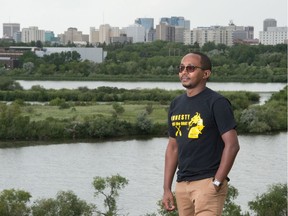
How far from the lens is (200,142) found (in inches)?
81.3

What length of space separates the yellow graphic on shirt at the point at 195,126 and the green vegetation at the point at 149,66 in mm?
34802

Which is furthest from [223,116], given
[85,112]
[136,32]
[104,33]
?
[104,33]

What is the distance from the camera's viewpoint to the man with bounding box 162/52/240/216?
204 centimetres

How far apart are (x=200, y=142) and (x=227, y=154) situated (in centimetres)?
8

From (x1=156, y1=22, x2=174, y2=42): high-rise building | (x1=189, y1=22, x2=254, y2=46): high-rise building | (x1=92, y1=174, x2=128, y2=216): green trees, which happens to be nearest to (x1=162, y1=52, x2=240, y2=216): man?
(x1=92, y1=174, x2=128, y2=216): green trees

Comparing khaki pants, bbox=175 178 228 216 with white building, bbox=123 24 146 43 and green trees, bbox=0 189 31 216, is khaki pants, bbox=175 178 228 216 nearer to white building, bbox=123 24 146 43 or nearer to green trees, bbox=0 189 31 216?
green trees, bbox=0 189 31 216

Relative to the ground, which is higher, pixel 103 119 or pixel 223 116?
pixel 223 116

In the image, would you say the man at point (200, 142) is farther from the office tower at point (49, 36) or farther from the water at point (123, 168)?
the office tower at point (49, 36)

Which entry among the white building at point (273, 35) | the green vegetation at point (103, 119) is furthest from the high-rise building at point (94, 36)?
the green vegetation at point (103, 119)

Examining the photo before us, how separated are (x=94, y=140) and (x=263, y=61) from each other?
28.0 metres

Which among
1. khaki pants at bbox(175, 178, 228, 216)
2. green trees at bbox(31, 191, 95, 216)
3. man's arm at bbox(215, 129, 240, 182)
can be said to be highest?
man's arm at bbox(215, 129, 240, 182)

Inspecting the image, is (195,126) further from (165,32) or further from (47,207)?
(165,32)

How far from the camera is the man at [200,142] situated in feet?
6.68

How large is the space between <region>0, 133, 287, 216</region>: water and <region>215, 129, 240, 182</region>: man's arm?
6.59 metres
